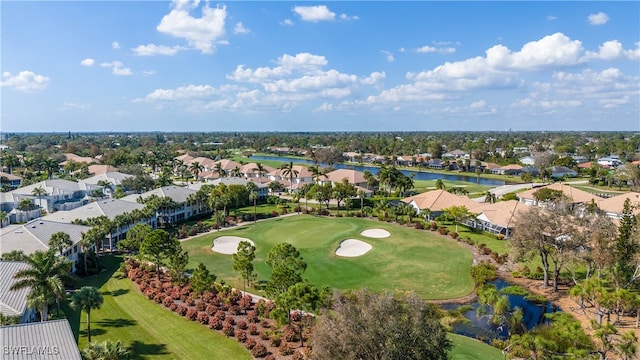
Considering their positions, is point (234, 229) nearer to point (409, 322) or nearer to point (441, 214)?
point (441, 214)

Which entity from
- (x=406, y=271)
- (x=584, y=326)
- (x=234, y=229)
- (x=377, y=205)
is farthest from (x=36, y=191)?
(x=584, y=326)

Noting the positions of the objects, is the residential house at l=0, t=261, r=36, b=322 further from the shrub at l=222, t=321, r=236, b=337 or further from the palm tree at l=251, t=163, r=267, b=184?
the palm tree at l=251, t=163, r=267, b=184

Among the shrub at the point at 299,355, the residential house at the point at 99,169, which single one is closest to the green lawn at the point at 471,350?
the shrub at the point at 299,355

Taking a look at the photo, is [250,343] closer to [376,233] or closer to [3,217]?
[376,233]

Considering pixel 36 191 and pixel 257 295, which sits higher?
pixel 36 191

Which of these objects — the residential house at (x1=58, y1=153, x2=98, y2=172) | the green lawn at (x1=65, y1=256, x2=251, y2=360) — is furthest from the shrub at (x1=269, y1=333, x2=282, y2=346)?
the residential house at (x1=58, y1=153, x2=98, y2=172)

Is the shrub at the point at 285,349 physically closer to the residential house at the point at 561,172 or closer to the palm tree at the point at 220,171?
the palm tree at the point at 220,171
